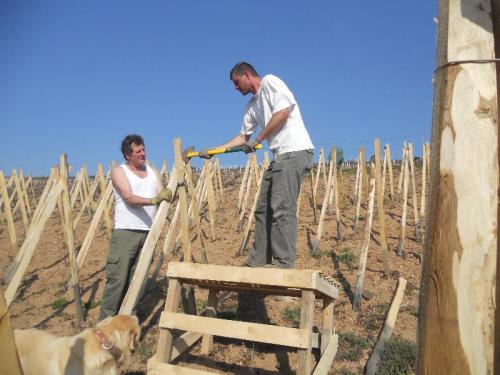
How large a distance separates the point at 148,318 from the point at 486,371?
3.69m

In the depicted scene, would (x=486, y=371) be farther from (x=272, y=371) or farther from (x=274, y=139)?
(x=274, y=139)

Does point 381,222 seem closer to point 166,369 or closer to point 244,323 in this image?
point 244,323

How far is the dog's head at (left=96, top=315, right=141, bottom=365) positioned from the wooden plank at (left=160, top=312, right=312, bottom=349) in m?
0.21

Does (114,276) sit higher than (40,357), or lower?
higher

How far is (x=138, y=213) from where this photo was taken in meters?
3.66

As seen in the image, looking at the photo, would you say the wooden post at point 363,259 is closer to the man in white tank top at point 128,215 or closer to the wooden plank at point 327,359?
the wooden plank at point 327,359

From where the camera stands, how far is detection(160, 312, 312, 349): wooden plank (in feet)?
7.09

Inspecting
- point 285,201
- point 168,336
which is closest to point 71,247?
point 168,336

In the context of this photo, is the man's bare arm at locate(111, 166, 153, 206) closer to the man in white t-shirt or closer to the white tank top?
the white tank top

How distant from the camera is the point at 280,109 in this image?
3.11m

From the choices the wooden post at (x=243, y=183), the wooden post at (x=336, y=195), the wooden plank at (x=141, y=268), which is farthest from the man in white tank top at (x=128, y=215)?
the wooden post at (x=243, y=183)

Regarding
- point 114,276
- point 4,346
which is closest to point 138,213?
point 114,276

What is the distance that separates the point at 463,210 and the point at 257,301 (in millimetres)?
3183

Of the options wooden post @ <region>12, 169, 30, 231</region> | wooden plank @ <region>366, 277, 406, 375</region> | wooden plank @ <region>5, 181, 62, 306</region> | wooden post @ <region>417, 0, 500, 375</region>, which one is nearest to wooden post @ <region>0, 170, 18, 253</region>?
wooden post @ <region>12, 169, 30, 231</region>
